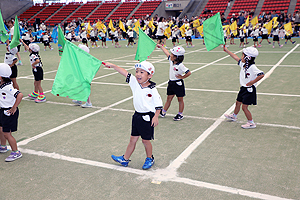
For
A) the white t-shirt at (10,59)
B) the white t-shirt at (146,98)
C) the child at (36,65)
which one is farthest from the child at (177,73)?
the white t-shirt at (10,59)

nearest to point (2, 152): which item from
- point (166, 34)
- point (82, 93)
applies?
point (82, 93)

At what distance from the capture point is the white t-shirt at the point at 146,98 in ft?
14.0

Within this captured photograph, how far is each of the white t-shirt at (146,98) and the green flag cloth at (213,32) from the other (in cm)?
377

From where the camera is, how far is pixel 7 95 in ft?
15.9

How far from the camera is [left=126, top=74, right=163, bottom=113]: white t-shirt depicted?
14.0 ft

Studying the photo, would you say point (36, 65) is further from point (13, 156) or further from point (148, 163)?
point (148, 163)

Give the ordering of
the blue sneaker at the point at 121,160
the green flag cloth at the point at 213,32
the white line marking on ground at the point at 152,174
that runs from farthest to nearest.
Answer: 1. the green flag cloth at the point at 213,32
2. the blue sneaker at the point at 121,160
3. the white line marking on ground at the point at 152,174

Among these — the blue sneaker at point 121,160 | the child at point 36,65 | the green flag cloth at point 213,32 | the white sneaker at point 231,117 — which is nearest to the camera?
the blue sneaker at point 121,160

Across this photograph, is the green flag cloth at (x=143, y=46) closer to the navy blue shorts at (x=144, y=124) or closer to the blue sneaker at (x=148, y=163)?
the navy blue shorts at (x=144, y=124)

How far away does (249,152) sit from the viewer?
16.6 feet

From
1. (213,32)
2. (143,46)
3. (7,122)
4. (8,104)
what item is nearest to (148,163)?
(7,122)

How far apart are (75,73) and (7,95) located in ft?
4.14

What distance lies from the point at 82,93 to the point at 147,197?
2127 millimetres

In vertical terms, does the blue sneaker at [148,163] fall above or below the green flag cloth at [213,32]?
below
